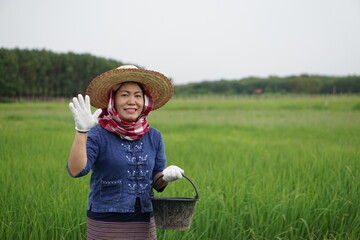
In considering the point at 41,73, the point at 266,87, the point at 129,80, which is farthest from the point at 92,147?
the point at 266,87

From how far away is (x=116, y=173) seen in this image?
179 cm

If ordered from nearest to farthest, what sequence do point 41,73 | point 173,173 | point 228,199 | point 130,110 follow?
point 173,173, point 130,110, point 228,199, point 41,73

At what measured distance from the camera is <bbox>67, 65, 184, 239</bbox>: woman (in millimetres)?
1769

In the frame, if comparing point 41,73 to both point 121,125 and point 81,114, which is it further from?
point 81,114

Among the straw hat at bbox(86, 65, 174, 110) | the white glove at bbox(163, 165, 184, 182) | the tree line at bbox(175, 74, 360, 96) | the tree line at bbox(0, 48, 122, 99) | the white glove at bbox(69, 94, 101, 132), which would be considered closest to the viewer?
the white glove at bbox(69, 94, 101, 132)

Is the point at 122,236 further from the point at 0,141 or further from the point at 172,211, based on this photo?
the point at 0,141

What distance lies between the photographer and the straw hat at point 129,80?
1.81 metres

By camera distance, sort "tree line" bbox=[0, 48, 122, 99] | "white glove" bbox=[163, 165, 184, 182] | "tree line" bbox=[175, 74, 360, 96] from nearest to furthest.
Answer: "white glove" bbox=[163, 165, 184, 182]
"tree line" bbox=[0, 48, 122, 99]
"tree line" bbox=[175, 74, 360, 96]

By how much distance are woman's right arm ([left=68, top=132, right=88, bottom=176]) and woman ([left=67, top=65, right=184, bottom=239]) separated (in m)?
0.06

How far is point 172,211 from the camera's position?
1753mm

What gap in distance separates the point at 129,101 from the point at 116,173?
1.16 ft

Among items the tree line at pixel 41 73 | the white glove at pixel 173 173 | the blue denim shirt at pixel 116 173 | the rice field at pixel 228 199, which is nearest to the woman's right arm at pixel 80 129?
the blue denim shirt at pixel 116 173

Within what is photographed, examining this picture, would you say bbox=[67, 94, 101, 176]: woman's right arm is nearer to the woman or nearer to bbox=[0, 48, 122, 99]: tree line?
the woman

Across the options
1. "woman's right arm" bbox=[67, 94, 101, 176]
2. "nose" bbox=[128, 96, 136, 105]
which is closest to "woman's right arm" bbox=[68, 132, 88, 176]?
"woman's right arm" bbox=[67, 94, 101, 176]
